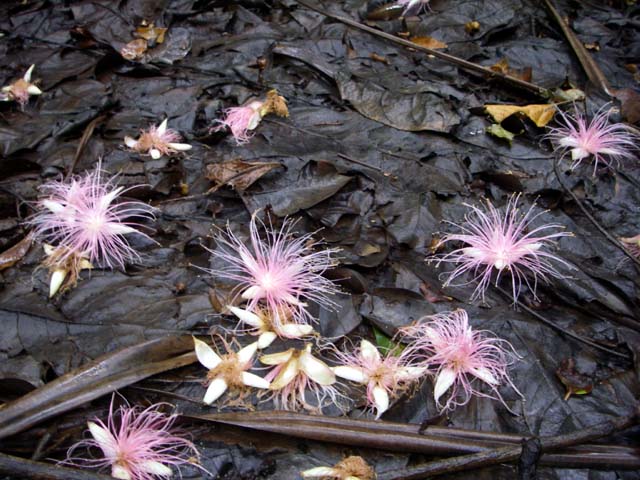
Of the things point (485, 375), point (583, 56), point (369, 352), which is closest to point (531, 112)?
point (583, 56)

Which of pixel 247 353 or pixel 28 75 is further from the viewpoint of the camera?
pixel 28 75

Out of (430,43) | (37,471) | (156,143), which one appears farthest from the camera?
(430,43)

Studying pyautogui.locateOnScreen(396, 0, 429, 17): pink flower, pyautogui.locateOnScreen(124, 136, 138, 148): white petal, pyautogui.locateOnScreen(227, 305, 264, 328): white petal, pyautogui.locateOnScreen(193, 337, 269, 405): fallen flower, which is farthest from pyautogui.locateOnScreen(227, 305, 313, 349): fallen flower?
pyautogui.locateOnScreen(396, 0, 429, 17): pink flower

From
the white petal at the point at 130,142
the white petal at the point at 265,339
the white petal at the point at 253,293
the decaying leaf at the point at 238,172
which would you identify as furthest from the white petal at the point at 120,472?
the white petal at the point at 130,142

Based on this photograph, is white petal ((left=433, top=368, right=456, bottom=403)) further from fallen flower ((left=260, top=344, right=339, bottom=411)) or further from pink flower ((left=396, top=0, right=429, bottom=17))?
pink flower ((left=396, top=0, right=429, bottom=17))

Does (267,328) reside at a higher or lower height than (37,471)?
higher

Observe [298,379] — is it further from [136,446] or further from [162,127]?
[162,127]
